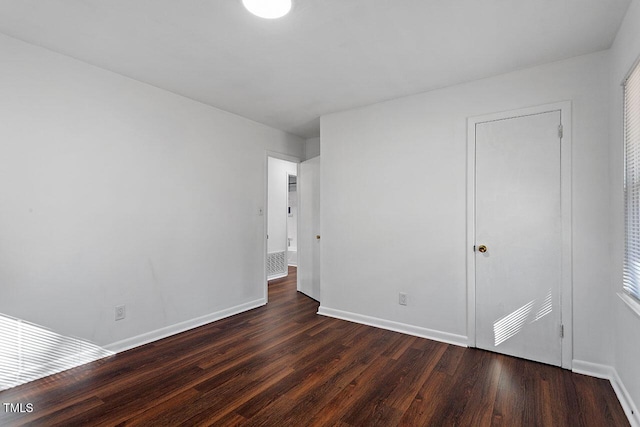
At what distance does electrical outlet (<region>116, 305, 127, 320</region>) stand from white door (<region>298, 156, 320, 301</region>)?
2.45m

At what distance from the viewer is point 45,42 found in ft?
7.67

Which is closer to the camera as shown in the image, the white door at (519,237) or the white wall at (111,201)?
the white wall at (111,201)

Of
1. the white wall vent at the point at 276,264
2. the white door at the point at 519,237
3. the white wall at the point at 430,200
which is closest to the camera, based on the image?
the white wall at the point at 430,200

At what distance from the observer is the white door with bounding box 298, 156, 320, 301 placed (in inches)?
183

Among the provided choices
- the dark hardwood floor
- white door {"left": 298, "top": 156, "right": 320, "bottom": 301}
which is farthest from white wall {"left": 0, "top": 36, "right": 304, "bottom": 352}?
white door {"left": 298, "top": 156, "right": 320, "bottom": 301}

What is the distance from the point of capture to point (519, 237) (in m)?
2.73

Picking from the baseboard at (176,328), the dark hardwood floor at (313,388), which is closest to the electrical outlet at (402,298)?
the dark hardwood floor at (313,388)

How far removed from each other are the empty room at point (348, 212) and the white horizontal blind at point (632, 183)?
2cm

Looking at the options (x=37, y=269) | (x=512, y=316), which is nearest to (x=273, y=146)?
(x=37, y=269)

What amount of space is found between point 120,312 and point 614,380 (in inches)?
158

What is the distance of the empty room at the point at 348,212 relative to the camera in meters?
2.02

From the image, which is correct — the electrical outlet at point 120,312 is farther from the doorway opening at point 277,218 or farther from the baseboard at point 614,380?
the baseboard at point 614,380

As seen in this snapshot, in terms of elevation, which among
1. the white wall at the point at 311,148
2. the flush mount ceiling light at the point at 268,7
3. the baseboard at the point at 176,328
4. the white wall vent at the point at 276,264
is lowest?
the baseboard at the point at 176,328

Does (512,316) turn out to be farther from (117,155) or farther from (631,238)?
(117,155)
